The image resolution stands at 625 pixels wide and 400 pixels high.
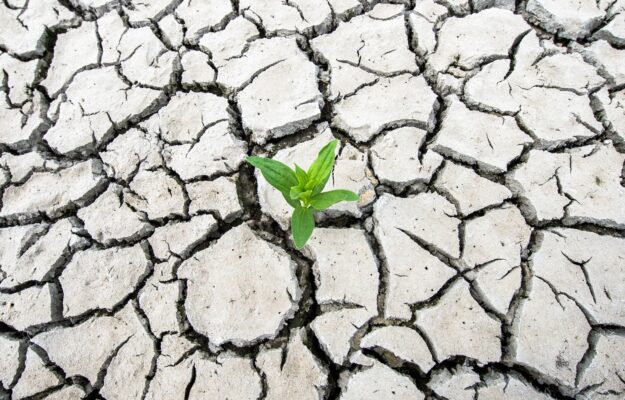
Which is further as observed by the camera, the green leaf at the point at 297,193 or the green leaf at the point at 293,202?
the green leaf at the point at 293,202

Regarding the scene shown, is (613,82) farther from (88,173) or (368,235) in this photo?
(88,173)

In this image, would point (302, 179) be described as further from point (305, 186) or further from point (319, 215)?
point (319, 215)

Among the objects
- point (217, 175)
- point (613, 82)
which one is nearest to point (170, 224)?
point (217, 175)

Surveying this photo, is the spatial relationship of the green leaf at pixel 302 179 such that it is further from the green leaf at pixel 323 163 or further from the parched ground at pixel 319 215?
the parched ground at pixel 319 215

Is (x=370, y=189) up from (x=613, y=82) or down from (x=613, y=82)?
down

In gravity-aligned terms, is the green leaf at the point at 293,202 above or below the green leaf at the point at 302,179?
below

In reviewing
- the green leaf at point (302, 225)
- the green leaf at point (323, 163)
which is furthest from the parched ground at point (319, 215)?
the green leaf at point (323, 163)

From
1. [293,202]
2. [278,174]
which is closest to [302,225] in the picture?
[293,202]
